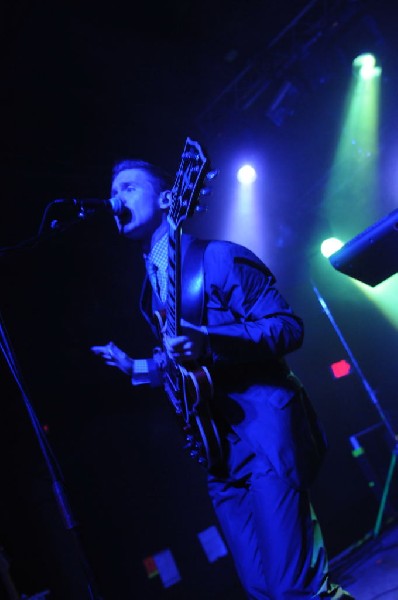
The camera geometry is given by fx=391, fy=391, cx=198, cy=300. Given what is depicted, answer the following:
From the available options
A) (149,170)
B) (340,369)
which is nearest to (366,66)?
(340,369)

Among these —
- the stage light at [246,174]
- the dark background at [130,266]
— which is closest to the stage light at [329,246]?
the dark background at [130,266]

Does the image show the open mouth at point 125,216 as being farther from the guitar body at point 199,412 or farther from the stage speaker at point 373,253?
the stage speaker at point 373,253

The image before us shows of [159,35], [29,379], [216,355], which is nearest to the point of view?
[216,355]

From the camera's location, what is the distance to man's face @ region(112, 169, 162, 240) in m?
2.53

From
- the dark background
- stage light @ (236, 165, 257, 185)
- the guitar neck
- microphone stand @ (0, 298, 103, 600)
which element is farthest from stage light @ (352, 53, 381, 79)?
microphone stand @ (0, 298, 103, 600)

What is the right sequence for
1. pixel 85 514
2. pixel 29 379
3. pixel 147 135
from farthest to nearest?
pixel 147 135 < pixel 29 379 < pixel 85 514

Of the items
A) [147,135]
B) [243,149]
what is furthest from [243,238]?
[147,135]

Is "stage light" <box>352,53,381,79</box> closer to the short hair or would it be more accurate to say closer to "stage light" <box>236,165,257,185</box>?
"stage light" <box>236,165,257,185</box>

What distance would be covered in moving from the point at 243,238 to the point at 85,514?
4045 millimetres

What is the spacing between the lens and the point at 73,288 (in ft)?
13.5

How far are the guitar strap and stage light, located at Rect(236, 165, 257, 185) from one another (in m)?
4.03

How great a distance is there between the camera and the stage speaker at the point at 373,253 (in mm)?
1889

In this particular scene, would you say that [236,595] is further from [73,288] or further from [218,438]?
[73,288]

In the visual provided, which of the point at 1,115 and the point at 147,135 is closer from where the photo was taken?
the point at 1,115
